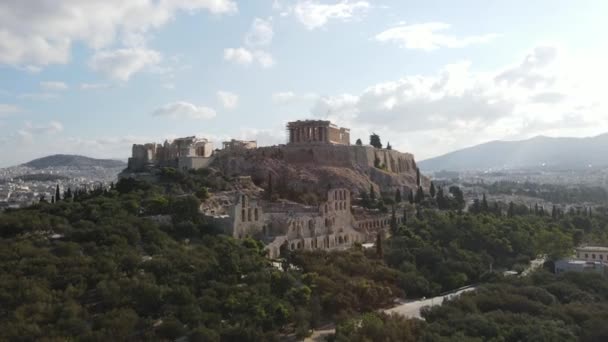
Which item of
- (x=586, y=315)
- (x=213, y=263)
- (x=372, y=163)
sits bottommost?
(x=586, y=315)


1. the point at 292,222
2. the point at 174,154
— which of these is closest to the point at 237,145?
A: the point at 174,154

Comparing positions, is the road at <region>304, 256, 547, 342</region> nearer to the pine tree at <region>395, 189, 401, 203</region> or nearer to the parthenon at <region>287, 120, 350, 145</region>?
the pine tree at <region>395, 189, 401, 203</region>

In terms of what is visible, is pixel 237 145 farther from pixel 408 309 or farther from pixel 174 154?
pixel 408 309

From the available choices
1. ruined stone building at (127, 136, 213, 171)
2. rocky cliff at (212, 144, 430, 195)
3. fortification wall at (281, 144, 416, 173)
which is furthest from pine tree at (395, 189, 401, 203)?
ruined stone building at (127, 136, 213, 171)

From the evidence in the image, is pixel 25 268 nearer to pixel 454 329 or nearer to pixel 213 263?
pixel 213 263

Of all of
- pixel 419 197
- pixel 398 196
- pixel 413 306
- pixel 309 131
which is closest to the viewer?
pixel 413 306

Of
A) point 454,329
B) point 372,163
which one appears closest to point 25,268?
point 454,329

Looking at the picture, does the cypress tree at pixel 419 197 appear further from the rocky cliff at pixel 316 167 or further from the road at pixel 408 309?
the road at pixel 408 309
